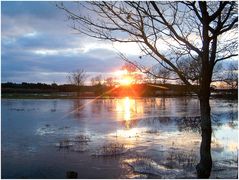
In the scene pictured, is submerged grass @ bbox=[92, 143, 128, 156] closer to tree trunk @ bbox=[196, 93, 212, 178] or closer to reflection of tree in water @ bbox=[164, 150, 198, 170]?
reflection of tree in water @ bbox=[164, 150, 198, 170]

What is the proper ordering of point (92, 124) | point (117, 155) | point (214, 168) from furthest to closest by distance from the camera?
point (92, 124), point (117, 155), point (214, 168)

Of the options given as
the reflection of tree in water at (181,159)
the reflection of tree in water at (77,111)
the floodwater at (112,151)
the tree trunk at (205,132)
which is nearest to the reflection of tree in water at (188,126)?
the floodwater at (112,151)

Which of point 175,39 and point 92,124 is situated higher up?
point 175,39

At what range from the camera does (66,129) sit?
26266 millimetres

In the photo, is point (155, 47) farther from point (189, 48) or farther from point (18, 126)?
point (18, 126)

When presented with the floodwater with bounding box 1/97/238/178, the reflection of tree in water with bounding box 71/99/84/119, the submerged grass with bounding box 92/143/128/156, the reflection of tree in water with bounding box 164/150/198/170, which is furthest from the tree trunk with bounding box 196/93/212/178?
the reflection of tree in water with bounding box 71/99/84/119

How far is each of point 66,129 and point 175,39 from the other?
62.6 ft

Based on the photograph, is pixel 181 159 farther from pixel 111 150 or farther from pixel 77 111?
pixel 77 111

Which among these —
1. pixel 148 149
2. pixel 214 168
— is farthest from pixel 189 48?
pixel 148 149

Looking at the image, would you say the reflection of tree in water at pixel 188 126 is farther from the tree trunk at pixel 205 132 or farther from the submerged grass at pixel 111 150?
the tree trunk at pixel 205 132

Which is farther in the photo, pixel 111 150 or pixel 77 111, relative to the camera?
pixel 77 111

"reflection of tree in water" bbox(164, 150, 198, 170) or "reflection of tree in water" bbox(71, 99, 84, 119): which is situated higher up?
"reflection of tree in water" bbox(71, 99, 84, 119)

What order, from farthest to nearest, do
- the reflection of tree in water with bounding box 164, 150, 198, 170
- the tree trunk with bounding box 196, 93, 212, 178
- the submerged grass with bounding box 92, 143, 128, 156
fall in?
the submerged grass with bounding box 92, 143, 128, 156 → the reflection of tree in water with bounding box 164, 150, 198, 170 → the tree trunk with bounding box 196, 93, 212, 178

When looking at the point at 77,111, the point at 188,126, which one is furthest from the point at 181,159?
the point at 77,111
